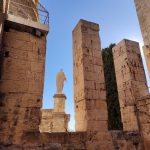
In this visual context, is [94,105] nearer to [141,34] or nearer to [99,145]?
[99,145]

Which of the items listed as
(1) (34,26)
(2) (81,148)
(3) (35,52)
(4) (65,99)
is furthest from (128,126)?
(4) (65,99)

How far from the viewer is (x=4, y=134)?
4578 millimetres

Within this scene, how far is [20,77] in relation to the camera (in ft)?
17.3

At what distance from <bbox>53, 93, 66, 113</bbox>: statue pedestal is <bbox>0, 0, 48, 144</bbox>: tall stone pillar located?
17.3ft

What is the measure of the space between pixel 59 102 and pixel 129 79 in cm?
509

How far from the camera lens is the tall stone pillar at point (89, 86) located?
5.27m

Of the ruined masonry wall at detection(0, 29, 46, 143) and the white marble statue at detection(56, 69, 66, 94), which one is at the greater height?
the white marble statue at detection(56, 69, 66, 94)

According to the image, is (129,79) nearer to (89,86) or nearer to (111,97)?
(89,86)

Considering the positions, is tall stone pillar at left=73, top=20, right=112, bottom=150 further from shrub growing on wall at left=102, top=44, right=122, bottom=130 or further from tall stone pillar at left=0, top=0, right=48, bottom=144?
shrub growing on wall at left=102, top=44, right=122, bottom=130

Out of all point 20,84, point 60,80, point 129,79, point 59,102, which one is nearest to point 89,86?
point 129,79

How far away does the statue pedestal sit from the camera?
1056cm

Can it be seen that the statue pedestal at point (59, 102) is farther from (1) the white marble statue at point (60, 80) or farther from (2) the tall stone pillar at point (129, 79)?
(2) the tall stone pillar at point (129, 79)

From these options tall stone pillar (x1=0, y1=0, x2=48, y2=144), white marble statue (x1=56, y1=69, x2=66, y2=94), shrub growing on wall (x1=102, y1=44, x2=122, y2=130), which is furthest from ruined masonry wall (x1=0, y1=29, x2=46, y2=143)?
shrub growing on wall (x1=102, y1=44, x2=122, y2=130)

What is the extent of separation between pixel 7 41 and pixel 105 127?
373 centimetres
